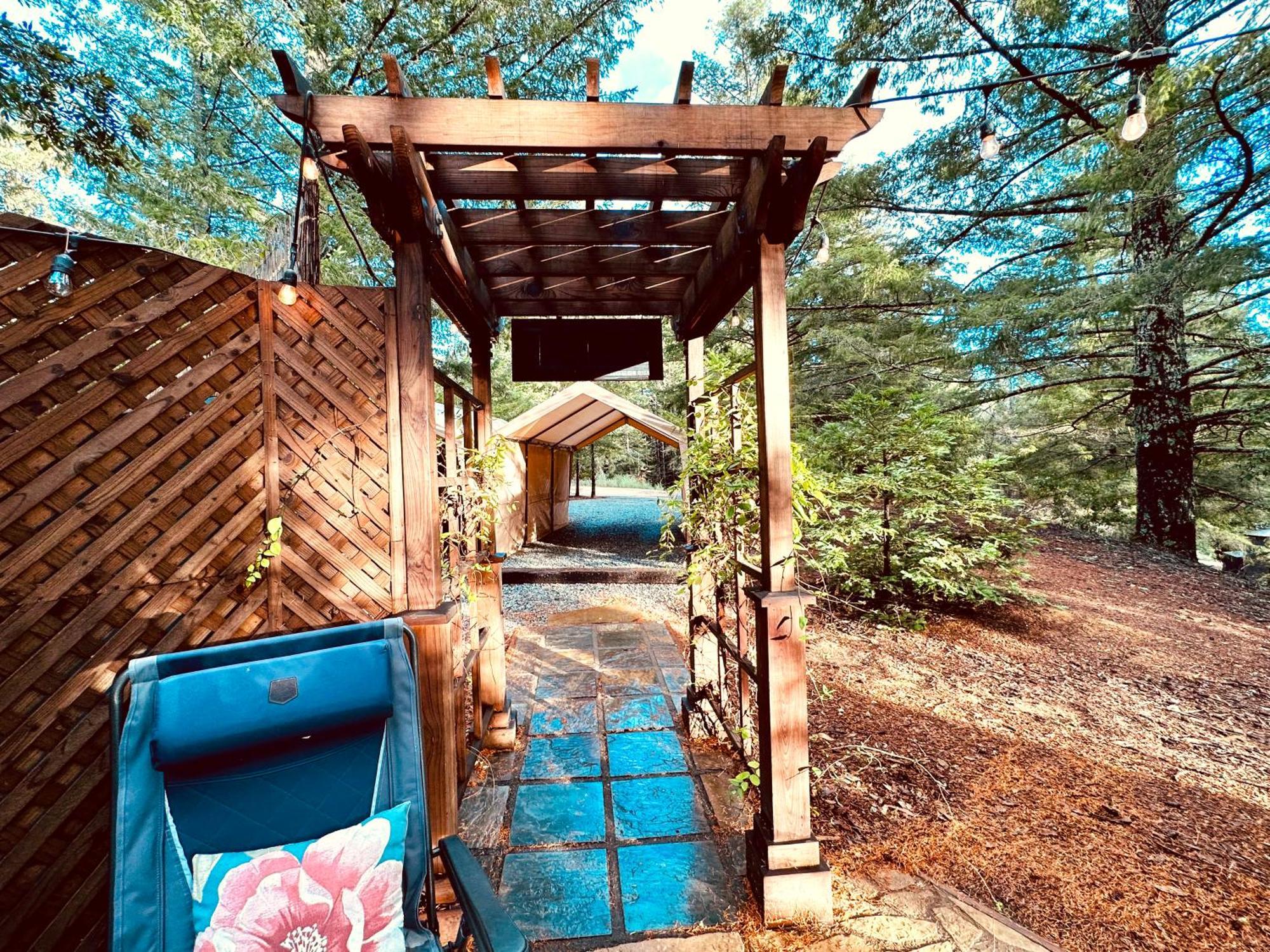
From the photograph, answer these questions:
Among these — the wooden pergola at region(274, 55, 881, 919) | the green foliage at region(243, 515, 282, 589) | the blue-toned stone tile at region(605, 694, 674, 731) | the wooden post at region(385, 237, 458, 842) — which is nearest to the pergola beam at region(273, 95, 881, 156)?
the wooden pergola at region(274, 55, 881, 919)

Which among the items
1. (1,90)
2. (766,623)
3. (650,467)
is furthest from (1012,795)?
(650,467)

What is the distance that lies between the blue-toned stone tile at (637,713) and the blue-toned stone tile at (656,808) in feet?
1.78

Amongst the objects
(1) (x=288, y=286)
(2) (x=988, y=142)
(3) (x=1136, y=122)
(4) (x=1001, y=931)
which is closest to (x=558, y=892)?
(4) (x=1001, y=931)

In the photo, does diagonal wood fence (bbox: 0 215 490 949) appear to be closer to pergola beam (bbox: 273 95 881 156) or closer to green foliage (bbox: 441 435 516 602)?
pergola beam (bbox: 273 95 881 156)

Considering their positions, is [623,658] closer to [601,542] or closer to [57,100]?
[601,542]

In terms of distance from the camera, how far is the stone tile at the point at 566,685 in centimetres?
362

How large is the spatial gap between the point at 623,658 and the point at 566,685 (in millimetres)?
696

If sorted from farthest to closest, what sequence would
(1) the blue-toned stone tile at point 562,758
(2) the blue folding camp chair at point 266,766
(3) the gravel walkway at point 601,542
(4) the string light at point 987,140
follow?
(3) the gravel walkway at point 601,542, (4) the string light at point 987,140, (1) the blue-toned stone tile at point 562,758, (2) the blue folding camp chair at point 266,766

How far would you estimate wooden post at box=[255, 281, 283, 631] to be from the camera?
5.70 ft

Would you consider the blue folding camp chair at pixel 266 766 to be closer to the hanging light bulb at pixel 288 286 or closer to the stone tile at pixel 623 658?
the hanging light bulb at pixel 288 286

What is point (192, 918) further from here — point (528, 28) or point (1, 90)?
point (528, 28)

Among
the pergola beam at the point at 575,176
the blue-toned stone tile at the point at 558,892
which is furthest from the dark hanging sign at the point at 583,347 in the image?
the blue-toned stone tile at the point at 558,892

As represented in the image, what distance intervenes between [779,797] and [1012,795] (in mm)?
1502

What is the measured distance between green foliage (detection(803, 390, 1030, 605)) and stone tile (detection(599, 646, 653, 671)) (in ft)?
5.79
